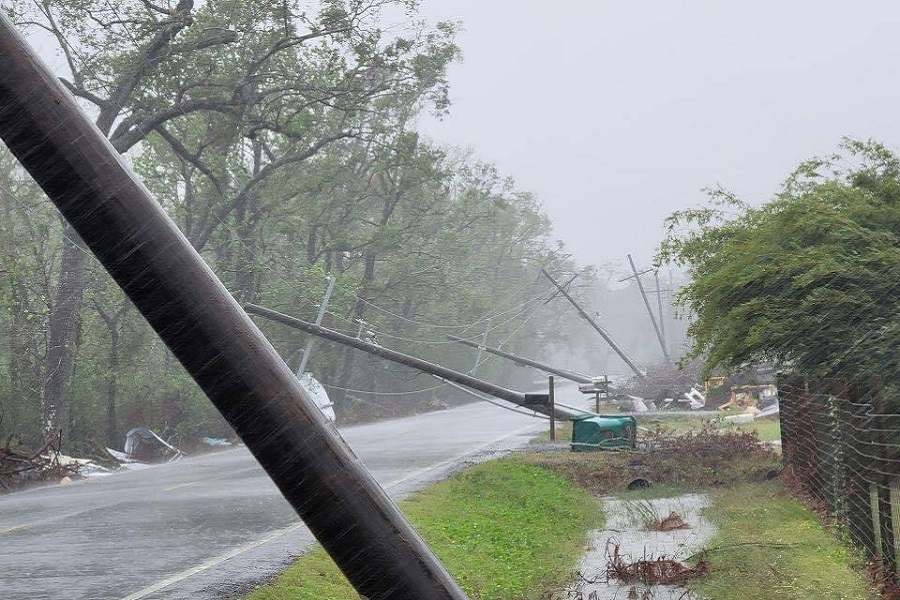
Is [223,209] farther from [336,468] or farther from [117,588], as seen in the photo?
[336,468]

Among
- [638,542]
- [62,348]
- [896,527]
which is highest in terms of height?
[62,348]

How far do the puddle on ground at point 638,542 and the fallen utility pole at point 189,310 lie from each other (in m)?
6.12

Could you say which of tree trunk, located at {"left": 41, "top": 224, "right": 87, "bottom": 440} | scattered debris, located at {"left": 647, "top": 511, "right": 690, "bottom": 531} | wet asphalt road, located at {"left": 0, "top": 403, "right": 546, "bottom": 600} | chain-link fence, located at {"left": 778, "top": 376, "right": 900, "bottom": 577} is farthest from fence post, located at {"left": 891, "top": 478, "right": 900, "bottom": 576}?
tree trunk, located at {"left": 41, "top": 224, "right": 87, "bottom": 440}

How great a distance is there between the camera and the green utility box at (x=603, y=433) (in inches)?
909

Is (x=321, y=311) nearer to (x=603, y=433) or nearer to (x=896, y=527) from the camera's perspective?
(x=603, y=433)

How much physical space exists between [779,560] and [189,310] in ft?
26.8

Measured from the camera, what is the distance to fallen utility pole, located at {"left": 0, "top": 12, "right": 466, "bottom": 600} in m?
2.70

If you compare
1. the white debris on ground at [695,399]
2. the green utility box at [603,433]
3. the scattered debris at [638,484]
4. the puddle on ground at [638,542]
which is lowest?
the puddle on ground at [638,542]

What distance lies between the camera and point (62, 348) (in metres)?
32.3

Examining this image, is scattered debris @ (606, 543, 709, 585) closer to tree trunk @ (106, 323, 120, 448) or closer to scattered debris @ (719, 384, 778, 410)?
tree trunk @ (106, 323, 120, 448)

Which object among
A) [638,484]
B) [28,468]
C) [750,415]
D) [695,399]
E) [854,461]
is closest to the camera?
[854,461]

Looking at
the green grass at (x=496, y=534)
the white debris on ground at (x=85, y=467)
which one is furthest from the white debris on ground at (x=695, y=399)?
the green grass at (x=496, y=534)

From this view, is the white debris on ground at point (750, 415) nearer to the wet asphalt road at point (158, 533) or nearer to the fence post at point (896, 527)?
the wet asphalt road at point (158, 533)

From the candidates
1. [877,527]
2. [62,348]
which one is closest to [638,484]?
[877,527]
